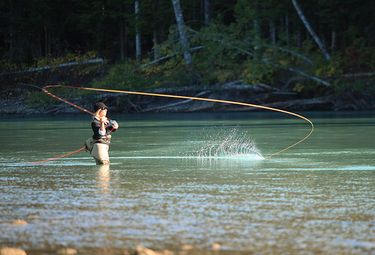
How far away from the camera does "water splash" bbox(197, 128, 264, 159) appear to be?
18250 millimetres

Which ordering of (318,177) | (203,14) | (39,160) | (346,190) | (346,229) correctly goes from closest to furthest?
(346,229) < (346,190) < (318,177) < (39,160) < (203,14)

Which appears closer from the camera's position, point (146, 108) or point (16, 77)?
point (146, 108)

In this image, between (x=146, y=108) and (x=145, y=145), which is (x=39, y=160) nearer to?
(x=145, y=145)

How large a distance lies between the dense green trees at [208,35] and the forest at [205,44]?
0.06 meters

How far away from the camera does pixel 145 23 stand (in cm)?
5203

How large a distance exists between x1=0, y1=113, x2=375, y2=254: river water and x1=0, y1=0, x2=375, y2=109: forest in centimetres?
2292

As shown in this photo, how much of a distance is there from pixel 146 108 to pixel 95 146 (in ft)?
97.7

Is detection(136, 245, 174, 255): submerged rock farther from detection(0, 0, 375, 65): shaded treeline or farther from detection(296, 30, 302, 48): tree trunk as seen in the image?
detection(296, 30, 302, 48): tree trunk

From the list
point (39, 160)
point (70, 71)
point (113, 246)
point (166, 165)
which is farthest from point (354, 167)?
point (70, 71)

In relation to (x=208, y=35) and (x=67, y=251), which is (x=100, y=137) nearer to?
(x=67, y=251)

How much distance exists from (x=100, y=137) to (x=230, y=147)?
4.85 metres

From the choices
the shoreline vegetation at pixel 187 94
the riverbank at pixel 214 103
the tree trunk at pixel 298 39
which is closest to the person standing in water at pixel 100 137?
the shoreline vegetation at pixel 187 94

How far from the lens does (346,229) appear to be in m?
8.94

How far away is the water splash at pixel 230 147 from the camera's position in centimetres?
1825
